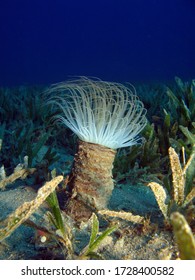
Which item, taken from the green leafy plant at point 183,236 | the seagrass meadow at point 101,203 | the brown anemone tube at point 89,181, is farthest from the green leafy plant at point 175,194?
the green leafy plant at point 183,236

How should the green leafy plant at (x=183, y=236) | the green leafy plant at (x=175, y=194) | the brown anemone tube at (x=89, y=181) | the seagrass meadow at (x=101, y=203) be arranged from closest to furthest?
the green leafy plant at (x=183, y=236) → the seagrass meadow at (x=101, y=203) → the green leafy plant at (x=175, y=194) → the brown anemone tube at (x=89, y=181)

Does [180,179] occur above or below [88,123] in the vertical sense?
below

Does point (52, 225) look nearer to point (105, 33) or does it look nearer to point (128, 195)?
point (128, 195)

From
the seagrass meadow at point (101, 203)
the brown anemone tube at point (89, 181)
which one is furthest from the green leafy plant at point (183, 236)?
the brown anemone tube at point (89, 181)

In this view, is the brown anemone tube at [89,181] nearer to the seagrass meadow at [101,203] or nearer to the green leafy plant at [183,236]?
the seagrass meadow at [101,203]

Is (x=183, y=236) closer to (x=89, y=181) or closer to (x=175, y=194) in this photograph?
(x=175, y=194)

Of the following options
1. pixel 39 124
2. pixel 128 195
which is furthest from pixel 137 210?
pixel 39 124

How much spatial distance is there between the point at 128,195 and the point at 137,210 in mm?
329

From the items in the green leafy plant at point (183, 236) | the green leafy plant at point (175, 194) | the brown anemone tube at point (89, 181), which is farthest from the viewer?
the brown anemone tube at point (89, 181)

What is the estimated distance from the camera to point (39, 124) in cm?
476

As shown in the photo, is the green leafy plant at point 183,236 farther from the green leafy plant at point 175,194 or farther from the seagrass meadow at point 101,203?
the green leafy plant at point 175,194

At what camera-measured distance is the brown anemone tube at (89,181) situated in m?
2.35

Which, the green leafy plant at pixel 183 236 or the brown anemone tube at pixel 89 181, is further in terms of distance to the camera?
the brown anemone tube at pixel 89 181

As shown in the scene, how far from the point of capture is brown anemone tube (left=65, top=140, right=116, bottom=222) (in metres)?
2.35
